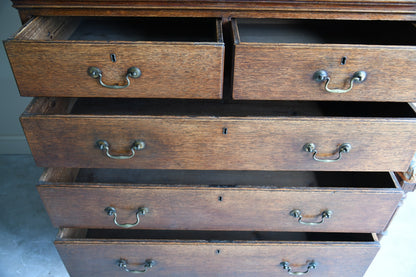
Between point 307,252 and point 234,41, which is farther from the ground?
point 234,41

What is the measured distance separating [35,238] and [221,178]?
74cm

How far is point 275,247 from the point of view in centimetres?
84

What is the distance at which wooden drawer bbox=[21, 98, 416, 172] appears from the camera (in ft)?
2.12

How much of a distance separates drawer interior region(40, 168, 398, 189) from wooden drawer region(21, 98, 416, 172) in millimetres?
153

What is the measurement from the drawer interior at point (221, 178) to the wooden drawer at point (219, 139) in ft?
0.50

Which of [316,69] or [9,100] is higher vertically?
[9,100]

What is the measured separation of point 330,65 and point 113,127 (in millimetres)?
418

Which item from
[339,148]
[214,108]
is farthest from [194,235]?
[339,148]

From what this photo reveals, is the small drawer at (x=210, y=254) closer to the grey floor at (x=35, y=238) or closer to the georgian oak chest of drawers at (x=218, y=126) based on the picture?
the georgian oak chest of drawers at (x=218, y=126)

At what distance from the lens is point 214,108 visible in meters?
0.83

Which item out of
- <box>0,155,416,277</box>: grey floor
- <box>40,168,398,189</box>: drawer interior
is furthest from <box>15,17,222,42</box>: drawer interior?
<box>0,155,416,277</box>: grey floor

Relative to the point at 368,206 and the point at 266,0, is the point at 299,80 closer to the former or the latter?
the point at 266,0

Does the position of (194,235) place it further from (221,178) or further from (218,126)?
(218,126)

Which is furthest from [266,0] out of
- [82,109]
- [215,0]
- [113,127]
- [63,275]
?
[63,275]
